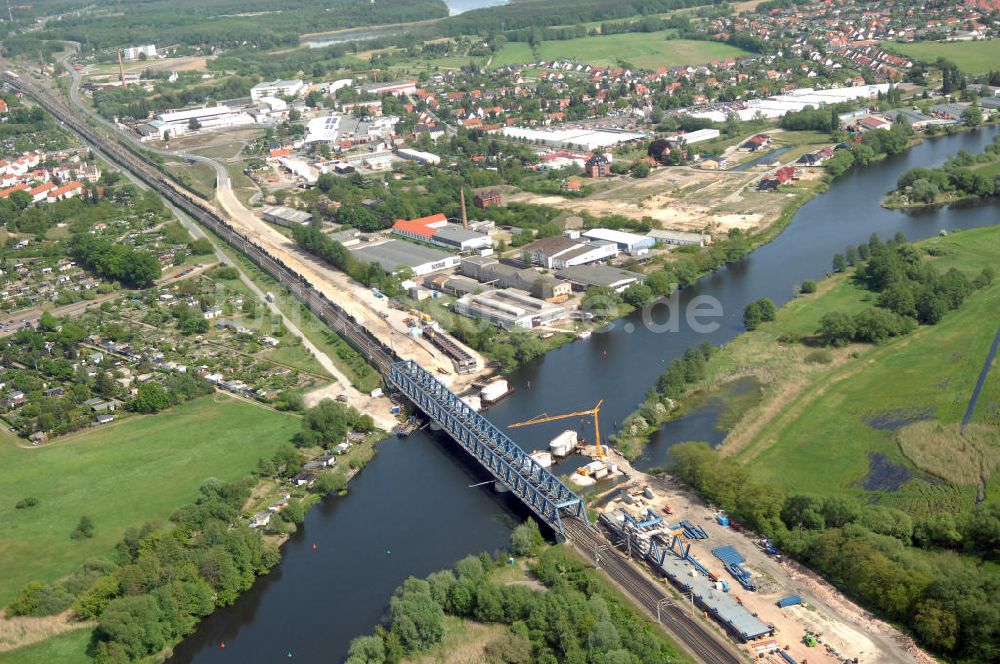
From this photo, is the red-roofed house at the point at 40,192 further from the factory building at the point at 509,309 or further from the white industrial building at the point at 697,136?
the white industrial building at the point at 697,136

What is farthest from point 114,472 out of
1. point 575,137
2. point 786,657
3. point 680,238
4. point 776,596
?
point 575,137

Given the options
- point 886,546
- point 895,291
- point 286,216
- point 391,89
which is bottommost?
point 886,546

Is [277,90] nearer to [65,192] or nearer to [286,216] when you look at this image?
[65,192]

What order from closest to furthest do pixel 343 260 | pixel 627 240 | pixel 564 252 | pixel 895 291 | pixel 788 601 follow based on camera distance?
pixel 788 601, pixel 895 291, pixel 564 252, pixel 627 240, pixel 343 260

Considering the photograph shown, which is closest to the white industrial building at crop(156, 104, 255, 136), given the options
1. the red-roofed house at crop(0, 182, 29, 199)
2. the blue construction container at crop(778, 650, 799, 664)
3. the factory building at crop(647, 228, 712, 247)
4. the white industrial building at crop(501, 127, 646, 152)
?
the red-roofed house at crop(0, 182, 29, 199)

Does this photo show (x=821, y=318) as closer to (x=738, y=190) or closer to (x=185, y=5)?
(x=738, y=190)

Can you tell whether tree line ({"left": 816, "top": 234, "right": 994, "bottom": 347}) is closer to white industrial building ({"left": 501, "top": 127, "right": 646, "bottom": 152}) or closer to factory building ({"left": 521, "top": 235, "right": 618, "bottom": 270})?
factory building ({"left": 521, "top": 235, "right": 618, "bottom": 270})
